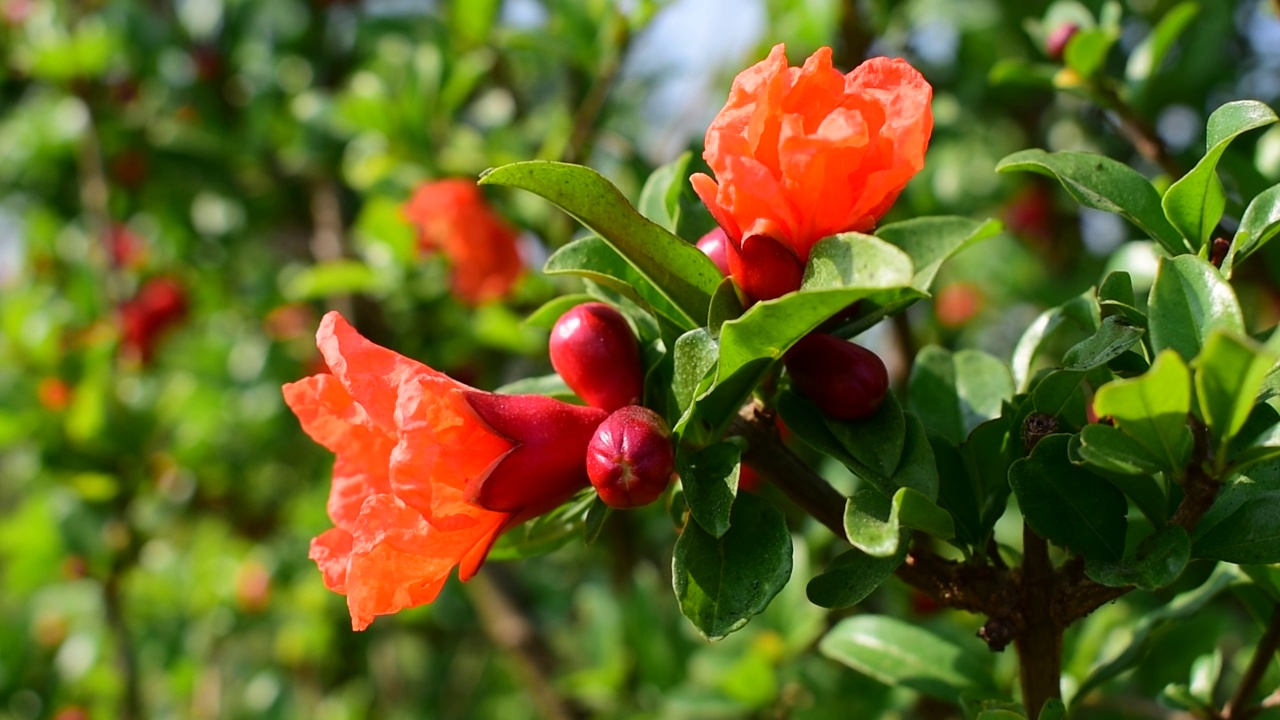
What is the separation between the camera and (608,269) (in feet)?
2.43

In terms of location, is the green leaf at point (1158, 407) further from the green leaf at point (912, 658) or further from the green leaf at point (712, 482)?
the green leaf at point (912, 658)

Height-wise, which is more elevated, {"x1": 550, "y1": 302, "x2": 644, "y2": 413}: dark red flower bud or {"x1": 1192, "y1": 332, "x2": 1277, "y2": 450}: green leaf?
{"x1": 1192, "y1": 332, "x2": 1277, "y2": 450}: green leaf

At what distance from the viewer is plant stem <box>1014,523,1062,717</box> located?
688mm

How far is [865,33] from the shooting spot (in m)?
1.61

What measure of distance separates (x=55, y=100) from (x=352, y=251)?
0.78 m

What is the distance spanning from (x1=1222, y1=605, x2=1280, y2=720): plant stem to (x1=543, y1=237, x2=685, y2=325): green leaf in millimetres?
490

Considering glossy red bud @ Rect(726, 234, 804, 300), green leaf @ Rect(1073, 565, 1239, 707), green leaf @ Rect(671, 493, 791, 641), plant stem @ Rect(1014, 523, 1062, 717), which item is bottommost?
green leaf @ Rect(1073, 565, 1239, 707)

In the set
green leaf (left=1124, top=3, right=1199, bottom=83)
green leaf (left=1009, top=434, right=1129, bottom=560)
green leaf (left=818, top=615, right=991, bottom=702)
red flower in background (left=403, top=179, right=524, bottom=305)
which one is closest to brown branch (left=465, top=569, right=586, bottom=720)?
red flower in background (left=403, top=179, right=524, bottom=305)

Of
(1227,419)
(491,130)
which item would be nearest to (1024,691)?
(1227,419)

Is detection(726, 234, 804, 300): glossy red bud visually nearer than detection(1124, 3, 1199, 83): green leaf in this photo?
Yes

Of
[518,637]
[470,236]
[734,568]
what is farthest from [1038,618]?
[518,637]

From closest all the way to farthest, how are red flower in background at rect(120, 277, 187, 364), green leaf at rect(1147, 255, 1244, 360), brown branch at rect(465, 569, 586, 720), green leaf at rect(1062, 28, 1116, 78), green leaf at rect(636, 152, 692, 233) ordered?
green leaf at rect(1147, 255, 1244, 360) < green leaf at rect(636, 152, 692, 233) < green leaf at rect(1062, 28, 1116, 78) < brown branch at rect(465, 569, 586, 720) < red flower in background at rect(120, 277, 187, 364)

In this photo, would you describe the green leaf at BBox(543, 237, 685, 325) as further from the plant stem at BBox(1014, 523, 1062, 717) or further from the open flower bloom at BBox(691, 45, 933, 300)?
the plant stem at BBox(1014, 523, 1062, 717)

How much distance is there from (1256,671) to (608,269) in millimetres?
551
